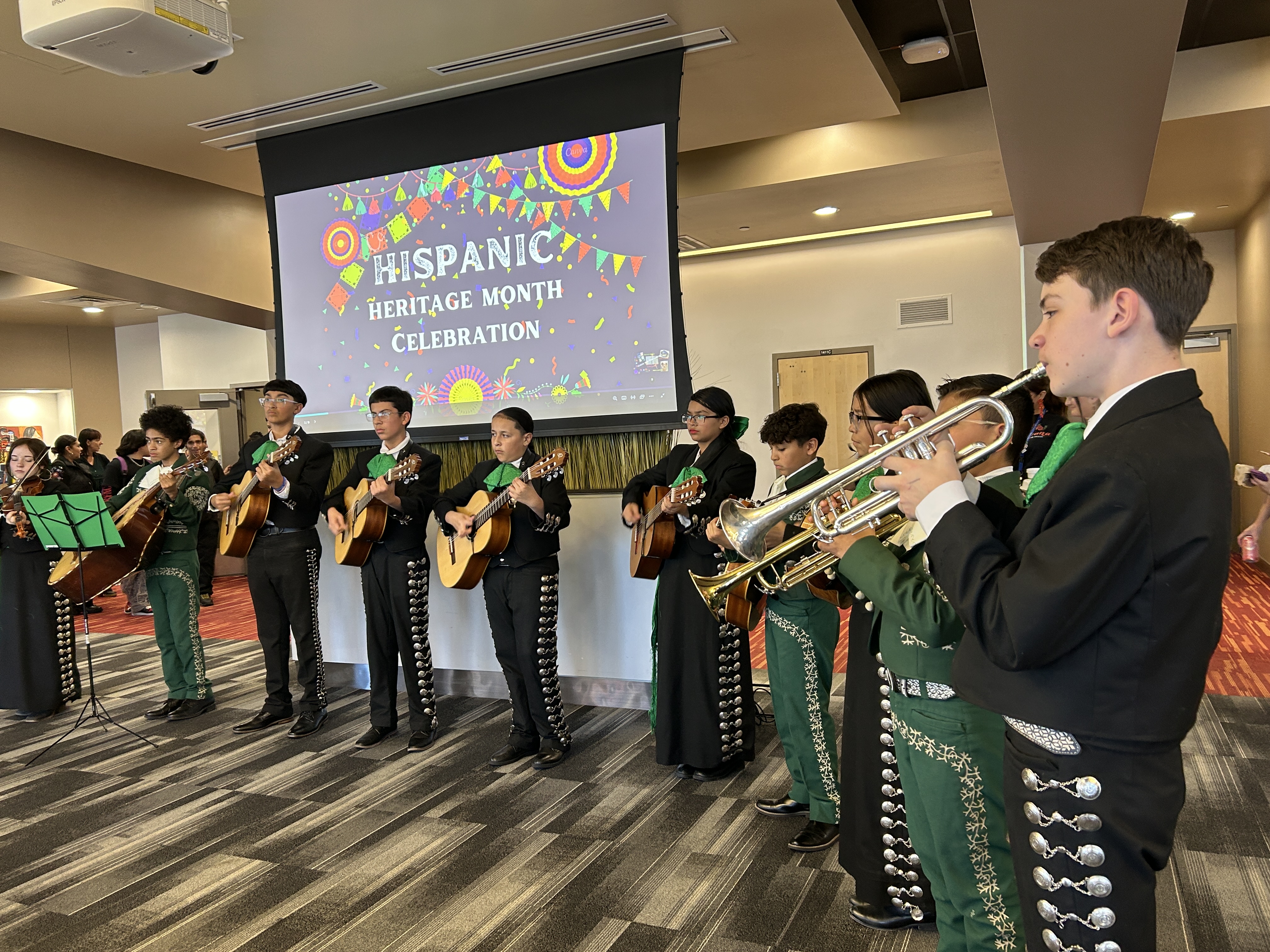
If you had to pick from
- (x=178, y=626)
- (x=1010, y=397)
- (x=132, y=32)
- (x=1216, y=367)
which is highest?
(x=132, y=32)

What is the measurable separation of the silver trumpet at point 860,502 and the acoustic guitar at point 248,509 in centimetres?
299

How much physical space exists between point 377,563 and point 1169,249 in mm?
3867

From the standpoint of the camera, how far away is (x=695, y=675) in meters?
3.78

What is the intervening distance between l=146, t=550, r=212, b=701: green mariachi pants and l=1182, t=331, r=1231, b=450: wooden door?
30.4 feet

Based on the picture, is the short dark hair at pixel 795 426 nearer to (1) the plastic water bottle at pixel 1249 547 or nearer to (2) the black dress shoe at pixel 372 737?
(1) the plastic water bottle at pixel 1249 547

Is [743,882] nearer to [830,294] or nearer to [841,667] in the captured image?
[841,667]

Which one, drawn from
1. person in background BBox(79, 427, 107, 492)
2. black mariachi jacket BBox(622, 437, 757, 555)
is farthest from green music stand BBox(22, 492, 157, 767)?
person in background BBox(79, 427, 107, 492)

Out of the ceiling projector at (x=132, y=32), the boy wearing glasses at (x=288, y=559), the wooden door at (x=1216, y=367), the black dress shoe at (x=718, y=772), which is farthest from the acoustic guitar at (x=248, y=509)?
the wooden door at (x=1216, y=367)

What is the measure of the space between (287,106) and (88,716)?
3.69 meters

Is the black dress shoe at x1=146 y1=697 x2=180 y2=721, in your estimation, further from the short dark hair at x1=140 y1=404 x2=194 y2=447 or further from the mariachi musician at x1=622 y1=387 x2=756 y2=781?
the mariachi musician at x1=622 y1=387 x2=756 y2=781

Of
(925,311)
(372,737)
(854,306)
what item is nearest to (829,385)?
(854,306)

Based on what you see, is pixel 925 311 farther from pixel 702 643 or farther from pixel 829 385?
pixel 702 643

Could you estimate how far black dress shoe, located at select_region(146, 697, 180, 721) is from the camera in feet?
16.3

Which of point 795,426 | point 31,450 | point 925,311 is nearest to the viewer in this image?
point 795,426
